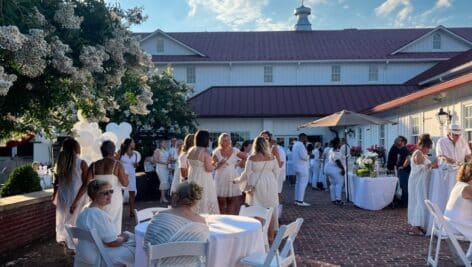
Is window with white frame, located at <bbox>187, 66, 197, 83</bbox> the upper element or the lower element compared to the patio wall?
upper

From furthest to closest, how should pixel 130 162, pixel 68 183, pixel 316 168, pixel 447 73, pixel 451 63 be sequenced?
1. pixel 451 63
2. pixel 447 73
3. pixel 316 168
4. pixel 130 162
5. pixel 68 183

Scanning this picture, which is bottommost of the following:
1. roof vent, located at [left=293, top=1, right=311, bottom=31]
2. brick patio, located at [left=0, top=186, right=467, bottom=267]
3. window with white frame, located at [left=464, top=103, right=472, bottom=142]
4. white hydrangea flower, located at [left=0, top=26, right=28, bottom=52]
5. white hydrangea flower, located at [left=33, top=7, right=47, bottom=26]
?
brick patio, located at [left=0, top=186, right=467, bottom=267]

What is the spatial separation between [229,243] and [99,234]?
Answer: 1.34 m

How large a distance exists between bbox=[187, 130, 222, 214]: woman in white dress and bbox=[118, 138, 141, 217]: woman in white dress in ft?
13.7

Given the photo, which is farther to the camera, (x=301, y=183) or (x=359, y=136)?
(x=359, y=136)

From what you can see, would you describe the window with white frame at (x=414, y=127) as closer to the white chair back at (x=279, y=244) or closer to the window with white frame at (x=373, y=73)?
the white chair back at (x=279, y=244)

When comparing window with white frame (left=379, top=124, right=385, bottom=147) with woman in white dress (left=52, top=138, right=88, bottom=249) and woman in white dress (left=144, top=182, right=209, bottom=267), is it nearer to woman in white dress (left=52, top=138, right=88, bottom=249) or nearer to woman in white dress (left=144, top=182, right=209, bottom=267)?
woman in white dress (left=52, top=138, right=88, bottom=249)

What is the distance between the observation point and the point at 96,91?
7422mm

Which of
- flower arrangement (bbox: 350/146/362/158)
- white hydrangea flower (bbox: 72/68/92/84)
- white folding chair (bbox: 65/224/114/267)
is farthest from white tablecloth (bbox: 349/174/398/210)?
white folding chair (bbox: 65/224/114/267)

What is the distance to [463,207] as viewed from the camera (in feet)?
23.2

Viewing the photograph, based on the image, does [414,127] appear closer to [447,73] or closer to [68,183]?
[447,73]

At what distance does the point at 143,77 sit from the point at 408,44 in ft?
95.1

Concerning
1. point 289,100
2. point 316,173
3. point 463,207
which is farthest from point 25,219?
point 289,100

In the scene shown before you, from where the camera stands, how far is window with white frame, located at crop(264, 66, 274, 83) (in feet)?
113
